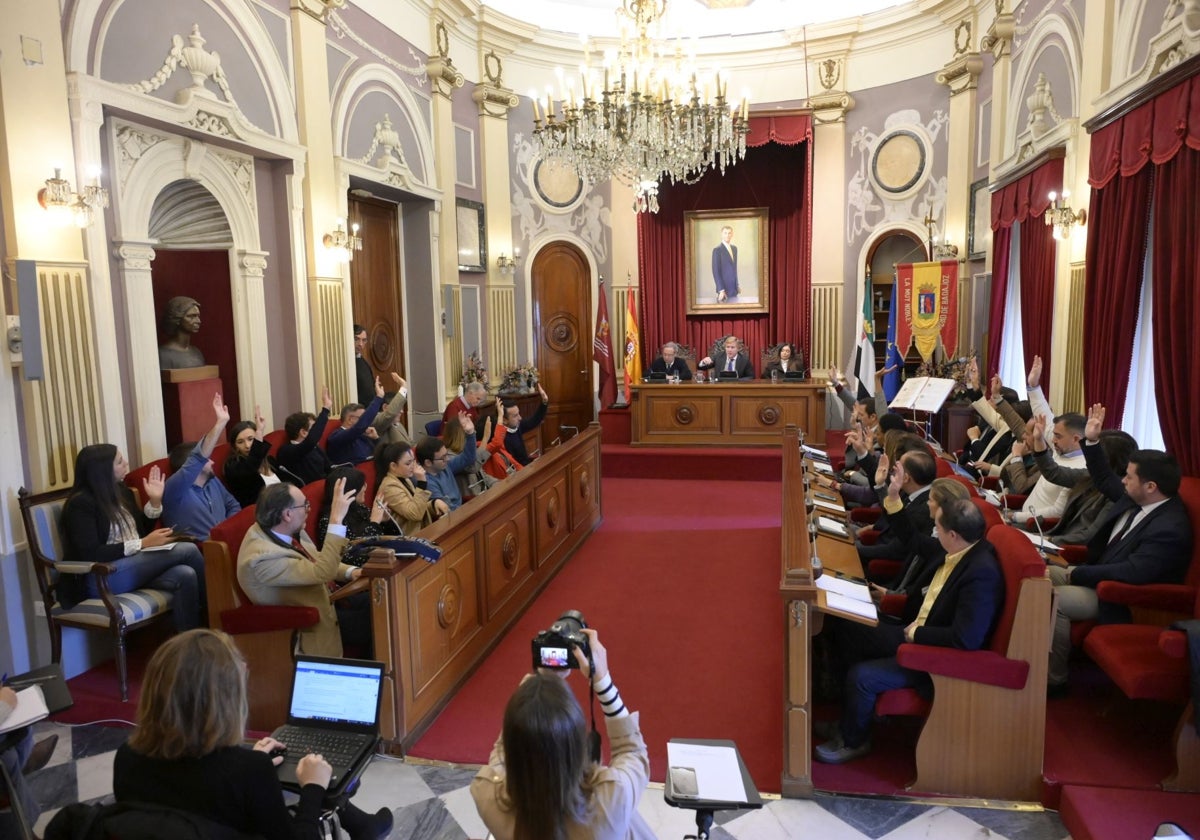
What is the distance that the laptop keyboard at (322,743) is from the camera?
2396mm

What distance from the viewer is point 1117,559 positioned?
12.3 feet

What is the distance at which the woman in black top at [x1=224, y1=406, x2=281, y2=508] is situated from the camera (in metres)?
5.11

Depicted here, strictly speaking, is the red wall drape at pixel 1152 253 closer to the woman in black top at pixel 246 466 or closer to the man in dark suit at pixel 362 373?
the woman in black top at pixel 246 466

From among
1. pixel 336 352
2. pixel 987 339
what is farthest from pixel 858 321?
pixel 336 352

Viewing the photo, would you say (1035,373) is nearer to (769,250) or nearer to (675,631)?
(675,631)

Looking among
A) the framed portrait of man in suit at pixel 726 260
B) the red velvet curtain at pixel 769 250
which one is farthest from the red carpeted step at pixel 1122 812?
the framed portrait of man in suit at pixel 726 260

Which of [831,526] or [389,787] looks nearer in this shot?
[389,787]

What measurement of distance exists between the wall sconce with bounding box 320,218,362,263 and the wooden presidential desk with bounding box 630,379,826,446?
397 centimetres

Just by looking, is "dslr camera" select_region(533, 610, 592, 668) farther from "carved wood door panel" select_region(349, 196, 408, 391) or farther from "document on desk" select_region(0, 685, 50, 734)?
"carved wood door panel" select_region(349, 196, 408, 391)

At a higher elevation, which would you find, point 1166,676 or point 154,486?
point 154,486

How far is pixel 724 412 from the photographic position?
9.77 meters

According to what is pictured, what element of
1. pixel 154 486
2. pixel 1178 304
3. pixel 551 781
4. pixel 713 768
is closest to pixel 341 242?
pixel 154 486

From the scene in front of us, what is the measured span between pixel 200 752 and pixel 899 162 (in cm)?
1023

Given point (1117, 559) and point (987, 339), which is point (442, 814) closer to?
point (1117, 559)
